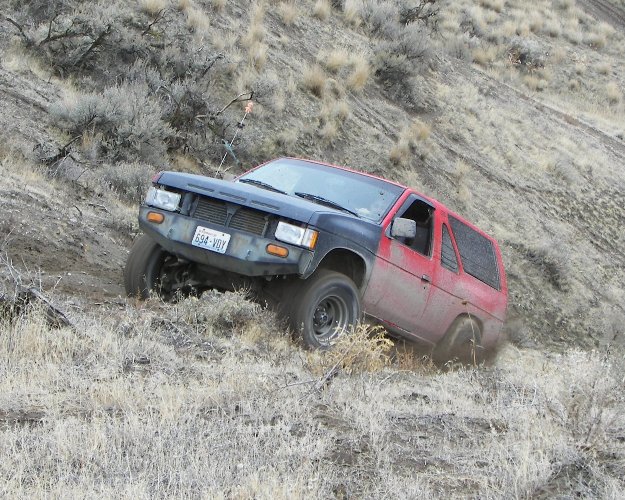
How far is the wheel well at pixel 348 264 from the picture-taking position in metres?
7.73

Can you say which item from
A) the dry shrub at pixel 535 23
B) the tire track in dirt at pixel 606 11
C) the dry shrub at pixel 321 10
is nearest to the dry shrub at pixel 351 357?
the dry shrub at pixel 321 10

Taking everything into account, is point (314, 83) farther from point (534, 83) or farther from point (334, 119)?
point (534, 83)

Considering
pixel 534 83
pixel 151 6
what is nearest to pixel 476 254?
pixel 151 6

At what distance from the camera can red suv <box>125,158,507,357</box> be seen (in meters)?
7.09

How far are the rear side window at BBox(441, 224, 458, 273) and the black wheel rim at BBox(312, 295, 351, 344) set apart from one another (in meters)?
1.74

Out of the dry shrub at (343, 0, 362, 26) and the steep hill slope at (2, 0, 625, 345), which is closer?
the steep hill slope at (2, 0, 625, 345)

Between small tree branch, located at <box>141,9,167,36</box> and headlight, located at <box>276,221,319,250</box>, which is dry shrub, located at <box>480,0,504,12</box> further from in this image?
headlight, located at <box>276,221,319,250</box>

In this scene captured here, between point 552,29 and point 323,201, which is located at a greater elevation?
point 552,29

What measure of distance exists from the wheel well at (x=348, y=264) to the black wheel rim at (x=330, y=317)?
368mm

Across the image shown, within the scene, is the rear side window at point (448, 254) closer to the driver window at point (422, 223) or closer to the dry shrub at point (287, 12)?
the driver window at point (422, 223)

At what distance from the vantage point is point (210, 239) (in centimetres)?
723

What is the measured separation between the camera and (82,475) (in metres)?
3.94

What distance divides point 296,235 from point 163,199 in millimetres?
1222

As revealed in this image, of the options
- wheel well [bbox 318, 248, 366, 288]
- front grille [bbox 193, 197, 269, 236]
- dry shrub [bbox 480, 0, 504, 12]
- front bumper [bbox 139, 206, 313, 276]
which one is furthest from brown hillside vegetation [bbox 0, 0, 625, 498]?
dry shrub [bbox 480, 0, 504, 12]
